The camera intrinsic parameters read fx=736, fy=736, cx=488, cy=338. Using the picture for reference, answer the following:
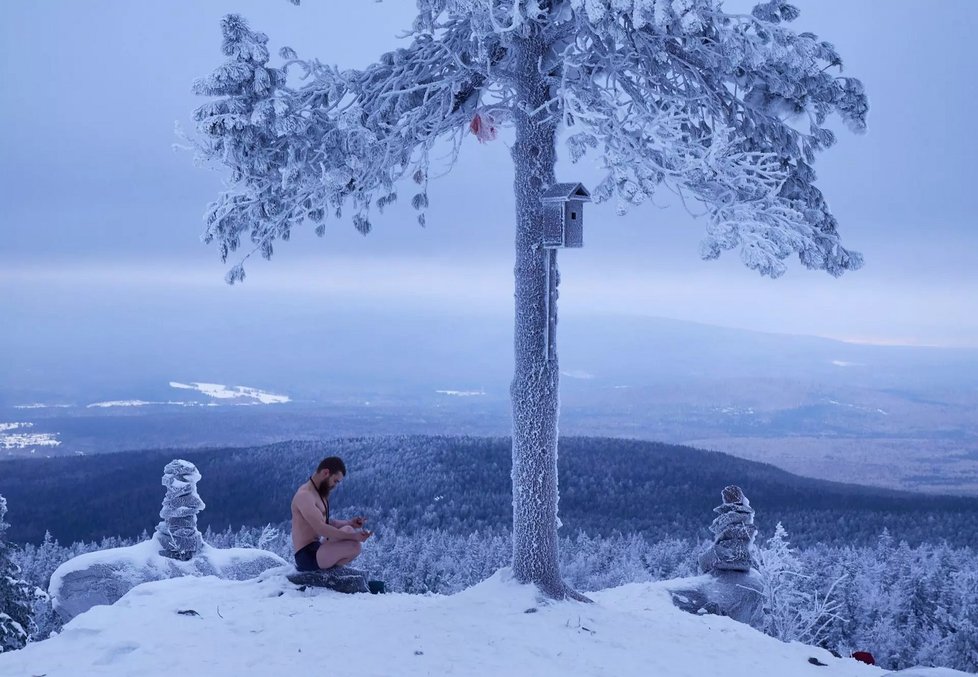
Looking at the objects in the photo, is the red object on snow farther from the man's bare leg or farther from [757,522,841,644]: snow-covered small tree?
[757,522,841,644]: snow-covered small tree

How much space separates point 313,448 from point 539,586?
84.1 feet

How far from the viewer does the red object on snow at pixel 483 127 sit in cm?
988

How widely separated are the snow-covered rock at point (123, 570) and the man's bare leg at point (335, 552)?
567 centimetres

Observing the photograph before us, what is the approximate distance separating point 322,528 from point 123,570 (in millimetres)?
7377

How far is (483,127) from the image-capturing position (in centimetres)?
996

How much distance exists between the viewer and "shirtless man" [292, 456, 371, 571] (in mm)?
7976

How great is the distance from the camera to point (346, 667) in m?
6.31

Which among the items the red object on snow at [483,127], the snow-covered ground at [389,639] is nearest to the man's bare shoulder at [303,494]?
the snow-covered ground at [389,639]

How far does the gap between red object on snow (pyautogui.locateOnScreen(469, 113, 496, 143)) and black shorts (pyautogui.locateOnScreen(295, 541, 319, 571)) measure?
5676mm

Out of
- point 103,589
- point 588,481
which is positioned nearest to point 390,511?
point 588,481

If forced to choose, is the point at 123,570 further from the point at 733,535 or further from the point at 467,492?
the point at 467,492

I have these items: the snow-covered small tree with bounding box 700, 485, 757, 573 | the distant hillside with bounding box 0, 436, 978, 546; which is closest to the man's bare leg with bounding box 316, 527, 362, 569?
the snow-covered small tree with bounding box 700, 485, 757, 573

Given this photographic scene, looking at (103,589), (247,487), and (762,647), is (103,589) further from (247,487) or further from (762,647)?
(247,487)

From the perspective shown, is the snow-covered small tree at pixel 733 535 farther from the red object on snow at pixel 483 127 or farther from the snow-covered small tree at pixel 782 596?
the red object on snow at pixel 483 127
